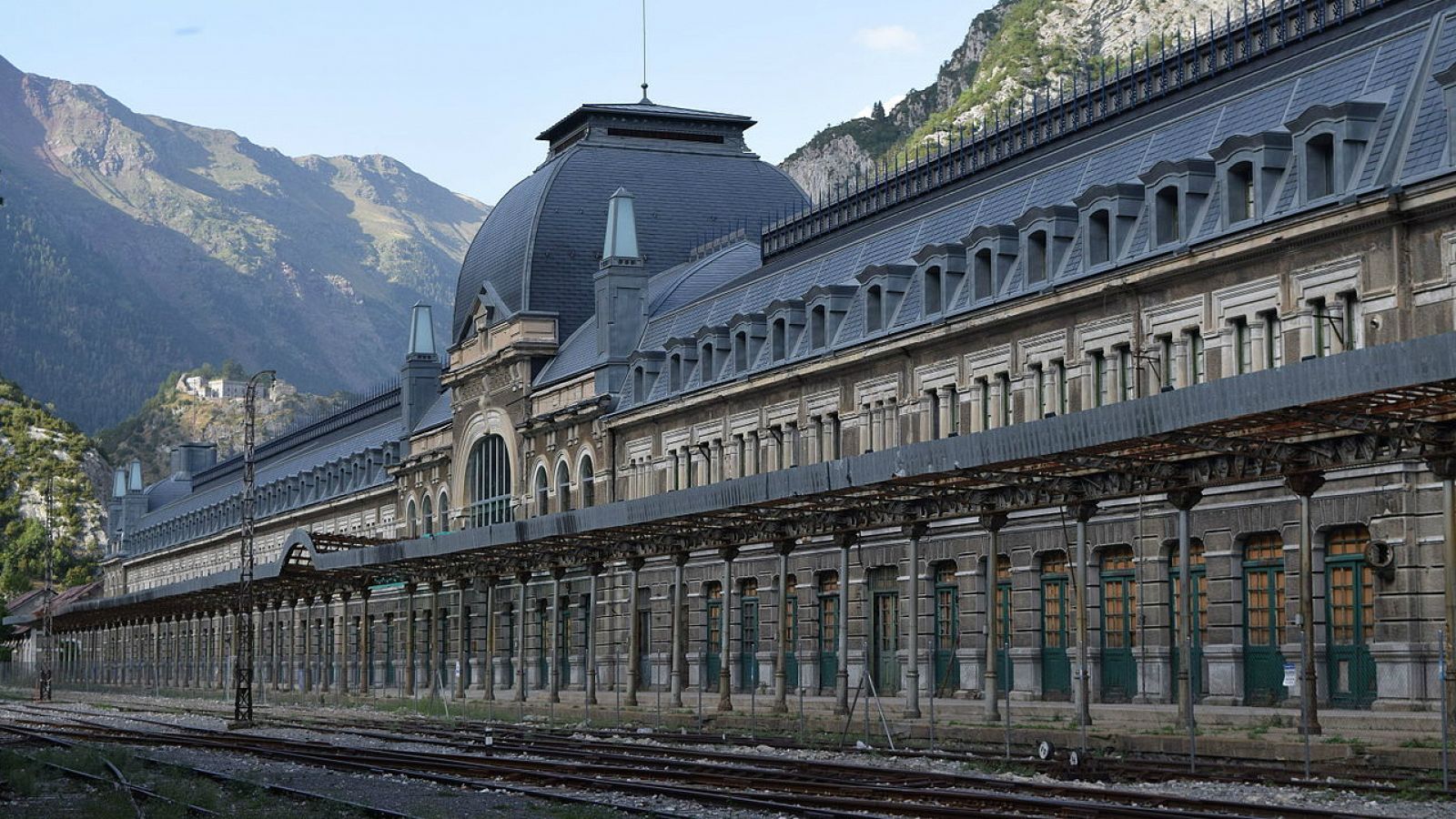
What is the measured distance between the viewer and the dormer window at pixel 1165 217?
43.2 m

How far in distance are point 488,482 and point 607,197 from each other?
40.8ft

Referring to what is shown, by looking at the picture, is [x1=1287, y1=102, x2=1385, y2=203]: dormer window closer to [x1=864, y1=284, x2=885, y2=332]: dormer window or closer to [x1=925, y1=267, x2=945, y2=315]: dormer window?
[x1=925, y1=267, x2=945, y2=315]: dormer window

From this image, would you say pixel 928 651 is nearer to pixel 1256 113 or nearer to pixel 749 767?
pixel 1256 113

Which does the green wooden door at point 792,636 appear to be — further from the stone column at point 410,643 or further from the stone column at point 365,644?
the stone column at point 365,644

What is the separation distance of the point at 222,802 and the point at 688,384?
39.4 meters

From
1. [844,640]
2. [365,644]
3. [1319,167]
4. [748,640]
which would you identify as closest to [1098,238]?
[1319,167]

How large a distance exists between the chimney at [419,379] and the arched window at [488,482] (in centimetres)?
1307

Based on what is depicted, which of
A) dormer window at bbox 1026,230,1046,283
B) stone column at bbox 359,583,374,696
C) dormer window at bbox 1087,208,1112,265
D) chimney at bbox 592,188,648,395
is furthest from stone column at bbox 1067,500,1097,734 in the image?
stone column at bbox 359,583,374,696

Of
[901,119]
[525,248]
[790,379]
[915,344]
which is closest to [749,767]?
[915,344]

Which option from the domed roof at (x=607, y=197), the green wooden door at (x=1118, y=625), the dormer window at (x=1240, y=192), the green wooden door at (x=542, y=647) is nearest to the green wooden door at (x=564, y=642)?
the green wooden door at (x=542, y=647)

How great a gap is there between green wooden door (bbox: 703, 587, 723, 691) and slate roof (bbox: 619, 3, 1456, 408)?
6.70m

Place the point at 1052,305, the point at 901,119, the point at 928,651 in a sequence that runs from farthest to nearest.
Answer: the point at 901,119 < the point at 928,651 < the point at 1052,305

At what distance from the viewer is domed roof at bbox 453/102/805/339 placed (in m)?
82.2

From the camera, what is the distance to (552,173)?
84125 mm
